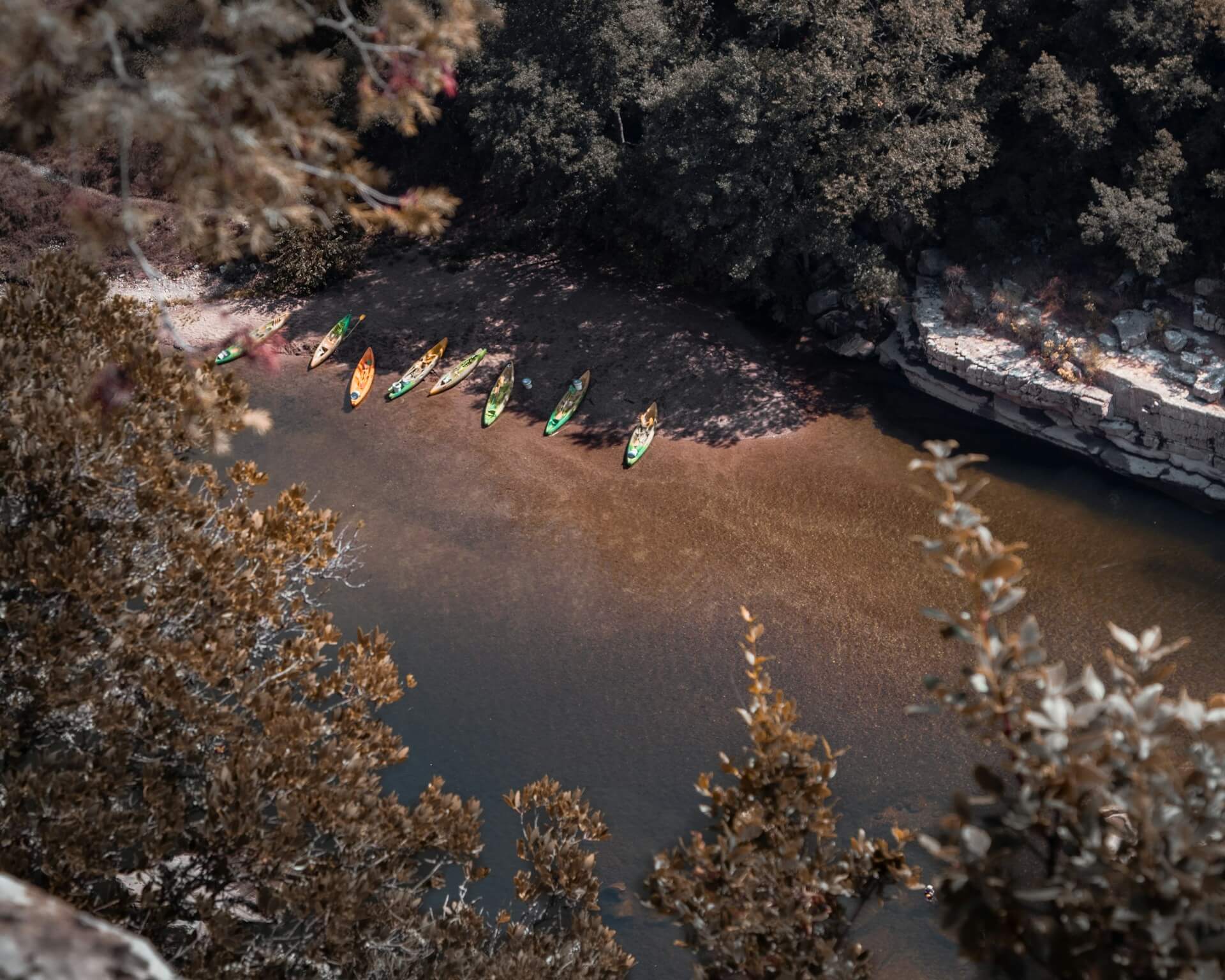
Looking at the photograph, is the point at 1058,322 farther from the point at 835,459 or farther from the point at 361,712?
the point at 361,712

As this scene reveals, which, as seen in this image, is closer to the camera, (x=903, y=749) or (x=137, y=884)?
(x=137, y=884)

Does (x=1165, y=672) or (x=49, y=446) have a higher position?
(x=1165, y=672)

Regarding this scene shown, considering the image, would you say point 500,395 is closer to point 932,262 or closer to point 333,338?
point 333,338

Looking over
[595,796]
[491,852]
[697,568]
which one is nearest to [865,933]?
[595,796]

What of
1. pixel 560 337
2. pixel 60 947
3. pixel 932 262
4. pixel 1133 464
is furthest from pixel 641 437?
pixel 60 947

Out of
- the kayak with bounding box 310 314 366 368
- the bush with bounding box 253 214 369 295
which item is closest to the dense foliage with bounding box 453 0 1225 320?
the kayak with bounding box 310 314 366 368

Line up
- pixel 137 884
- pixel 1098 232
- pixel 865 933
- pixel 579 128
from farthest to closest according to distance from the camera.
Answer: pixel 579 128 < pixel 1098 232 < pixel 865 933 < pixel 137 884

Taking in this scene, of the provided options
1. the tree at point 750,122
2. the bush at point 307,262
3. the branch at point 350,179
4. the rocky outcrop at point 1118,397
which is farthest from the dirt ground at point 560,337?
the branch at point 350,179
